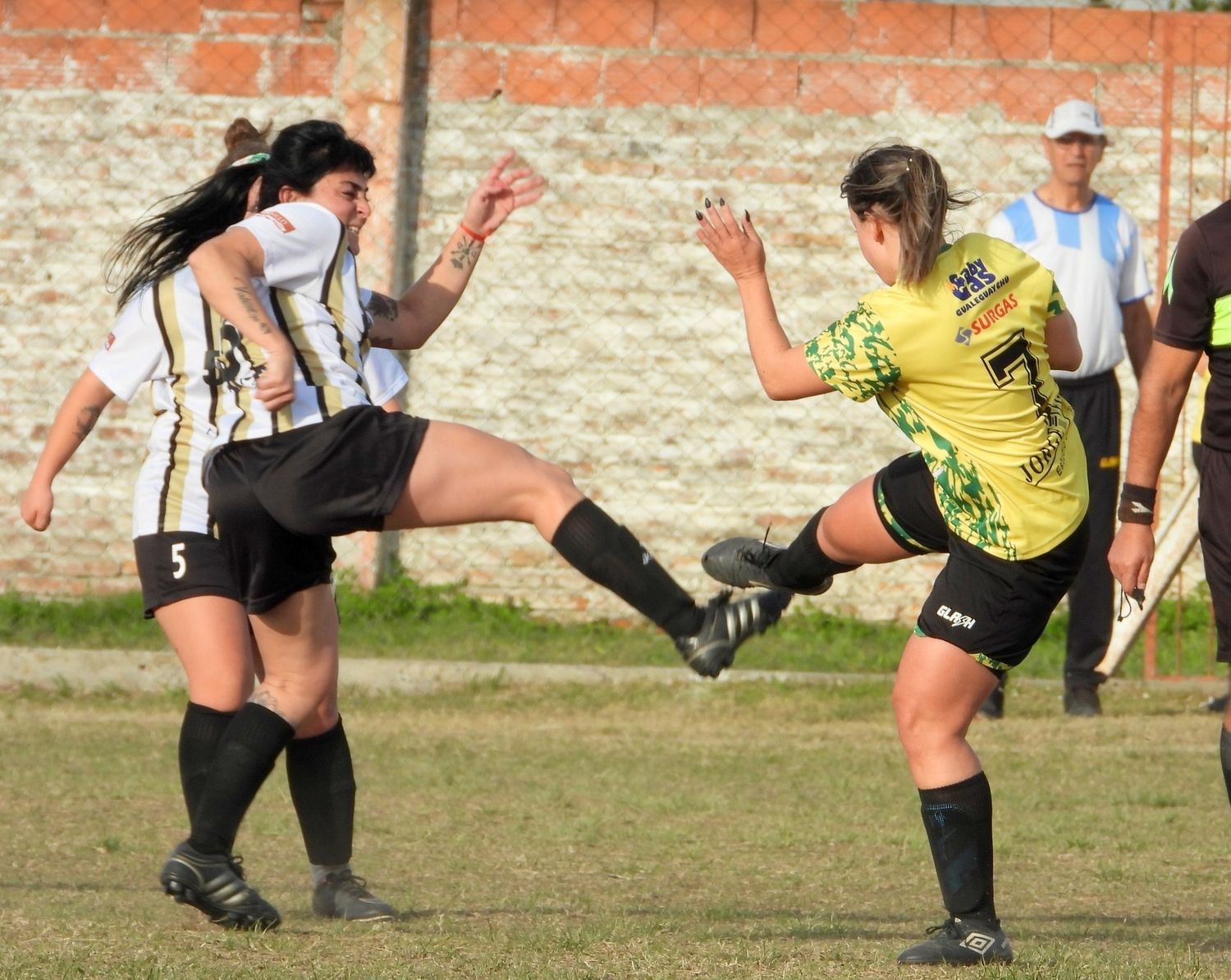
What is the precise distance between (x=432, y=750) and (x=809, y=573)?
3419 mm

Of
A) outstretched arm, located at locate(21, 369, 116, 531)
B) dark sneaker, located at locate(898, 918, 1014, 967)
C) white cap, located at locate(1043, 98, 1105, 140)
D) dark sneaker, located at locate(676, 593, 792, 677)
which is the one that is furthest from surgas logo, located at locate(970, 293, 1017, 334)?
white cap, located at locate(1043, 98, 1105, 140)

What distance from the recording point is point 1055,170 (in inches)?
330

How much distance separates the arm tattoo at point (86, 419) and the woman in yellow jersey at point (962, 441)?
1935 millimetres

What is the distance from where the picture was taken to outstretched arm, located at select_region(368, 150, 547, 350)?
5.11 meters

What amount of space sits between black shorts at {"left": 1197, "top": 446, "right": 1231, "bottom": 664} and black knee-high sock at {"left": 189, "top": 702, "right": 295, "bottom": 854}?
95.1 inches

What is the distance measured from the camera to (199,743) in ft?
16.4

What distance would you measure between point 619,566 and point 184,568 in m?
1.30

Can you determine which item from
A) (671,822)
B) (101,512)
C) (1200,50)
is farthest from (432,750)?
(1200,50)

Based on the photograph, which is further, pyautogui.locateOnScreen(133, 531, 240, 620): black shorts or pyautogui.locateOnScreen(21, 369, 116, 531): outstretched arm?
pyautogui.locateOnScreen(21, 369, 116, 531): outstretched arm

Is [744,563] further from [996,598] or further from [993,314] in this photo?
[993,314]

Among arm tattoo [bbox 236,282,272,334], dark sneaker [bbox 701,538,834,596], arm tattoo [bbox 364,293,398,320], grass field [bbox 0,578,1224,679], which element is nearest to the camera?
arm tattoo [bbox 236,282,272,334]

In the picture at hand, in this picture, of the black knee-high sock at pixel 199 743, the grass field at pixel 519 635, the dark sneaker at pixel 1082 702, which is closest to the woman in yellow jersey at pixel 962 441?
the black knee-high sock at pixel 199 743

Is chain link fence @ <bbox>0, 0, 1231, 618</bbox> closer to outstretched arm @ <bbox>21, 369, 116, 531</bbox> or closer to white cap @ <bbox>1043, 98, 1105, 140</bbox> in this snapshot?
white cap @ <bbox>1043, 98, 1105, 140</bbox>

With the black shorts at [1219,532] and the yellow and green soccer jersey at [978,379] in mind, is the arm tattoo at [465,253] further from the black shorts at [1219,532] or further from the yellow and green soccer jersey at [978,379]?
the black shorts at [1219,532]
